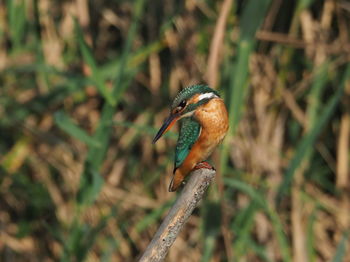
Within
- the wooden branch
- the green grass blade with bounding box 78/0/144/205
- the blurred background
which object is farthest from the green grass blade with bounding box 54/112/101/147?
the wooden branch

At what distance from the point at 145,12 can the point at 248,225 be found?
1.24 meters

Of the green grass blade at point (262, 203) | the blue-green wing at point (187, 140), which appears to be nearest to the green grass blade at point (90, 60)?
the green grass blade at point (262, 203)

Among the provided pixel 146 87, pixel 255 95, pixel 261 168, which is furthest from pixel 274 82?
pixel 146 87

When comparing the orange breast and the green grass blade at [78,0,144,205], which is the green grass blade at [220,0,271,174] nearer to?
the green grass blade at [78,0,144,205]

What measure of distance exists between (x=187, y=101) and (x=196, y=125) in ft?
0.34

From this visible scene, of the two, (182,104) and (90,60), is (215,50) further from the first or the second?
(182,104)

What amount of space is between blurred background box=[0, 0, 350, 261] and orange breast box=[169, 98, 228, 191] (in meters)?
1.14

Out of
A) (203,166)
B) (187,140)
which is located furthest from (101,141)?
(203,166)

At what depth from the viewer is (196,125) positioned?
2.27 m

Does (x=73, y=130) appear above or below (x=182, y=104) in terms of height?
below

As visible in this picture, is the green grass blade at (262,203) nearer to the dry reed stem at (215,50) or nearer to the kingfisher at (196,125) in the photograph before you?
the dry reed stem at (215,50)

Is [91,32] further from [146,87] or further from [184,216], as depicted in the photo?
[184,216]

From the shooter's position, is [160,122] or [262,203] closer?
[262,203]

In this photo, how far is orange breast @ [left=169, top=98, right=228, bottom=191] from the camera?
220 centimetres
